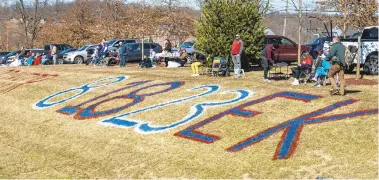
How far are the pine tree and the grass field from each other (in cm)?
397

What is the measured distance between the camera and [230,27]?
23531mm

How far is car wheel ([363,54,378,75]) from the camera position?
62.9 feet

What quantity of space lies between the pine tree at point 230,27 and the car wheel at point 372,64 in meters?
5.90

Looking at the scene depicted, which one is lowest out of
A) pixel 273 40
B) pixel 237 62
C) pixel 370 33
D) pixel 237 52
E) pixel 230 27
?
pixel 237 62

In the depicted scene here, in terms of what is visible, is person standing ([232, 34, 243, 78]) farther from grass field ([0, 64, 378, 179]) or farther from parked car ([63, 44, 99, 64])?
parked car ([63, 44, 99, 64])

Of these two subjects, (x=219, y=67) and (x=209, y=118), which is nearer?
(x=209, y=118)

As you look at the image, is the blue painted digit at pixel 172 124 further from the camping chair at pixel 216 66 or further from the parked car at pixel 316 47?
the parked car at pixel 316 47

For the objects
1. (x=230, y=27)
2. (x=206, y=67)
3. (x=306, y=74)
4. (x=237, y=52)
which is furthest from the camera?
(x=206, y=67)

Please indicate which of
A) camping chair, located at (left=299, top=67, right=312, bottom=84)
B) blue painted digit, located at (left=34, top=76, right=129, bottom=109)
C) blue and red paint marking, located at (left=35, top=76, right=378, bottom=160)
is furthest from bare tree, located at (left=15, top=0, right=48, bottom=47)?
camping chair, located at (left=299, top=67, right=312, bottom=84)

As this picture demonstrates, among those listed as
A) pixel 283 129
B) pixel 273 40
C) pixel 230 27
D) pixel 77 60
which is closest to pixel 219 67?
pixel 230 27

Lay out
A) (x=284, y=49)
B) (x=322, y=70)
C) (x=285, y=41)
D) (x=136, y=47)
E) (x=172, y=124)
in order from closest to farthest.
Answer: (x=172, y=124) → (x=322, y=70) → (x=284, y=49) → (x=285, y=41) → (x=136, y=47)

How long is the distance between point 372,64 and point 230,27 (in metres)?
7.09

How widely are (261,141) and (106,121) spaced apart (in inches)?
243

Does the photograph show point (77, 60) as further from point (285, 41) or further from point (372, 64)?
point (372, 64)
